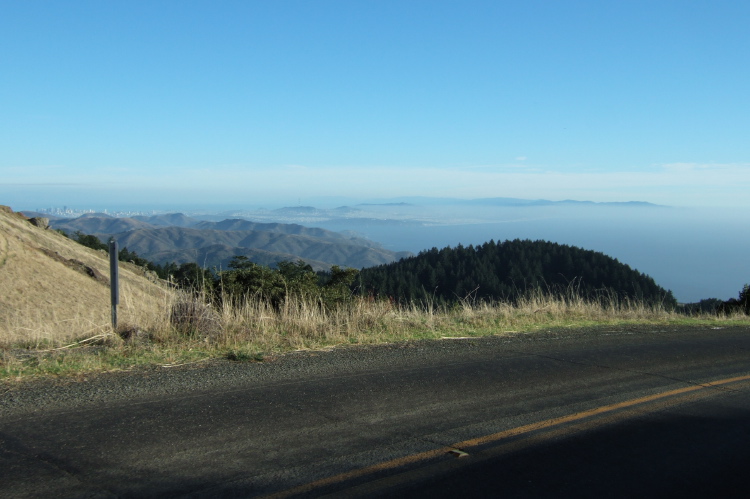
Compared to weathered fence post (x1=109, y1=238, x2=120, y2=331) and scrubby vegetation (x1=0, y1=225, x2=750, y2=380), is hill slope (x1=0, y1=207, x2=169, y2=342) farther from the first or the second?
weathered fence post (x1=109, y1=238, x2=120, y2=331)

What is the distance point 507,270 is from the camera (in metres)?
63.5

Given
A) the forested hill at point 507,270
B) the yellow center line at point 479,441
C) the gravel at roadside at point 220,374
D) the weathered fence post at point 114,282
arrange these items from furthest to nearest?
the forested hill at point 507,270 < the weathered fence post at point 114,282 < the gravel at roadside at point 220,374 < the yellow center line at point 479,441

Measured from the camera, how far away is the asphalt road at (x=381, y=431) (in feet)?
13.2

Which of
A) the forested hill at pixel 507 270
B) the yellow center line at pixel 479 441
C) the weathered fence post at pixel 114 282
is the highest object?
the weathered fence post at pixel 114 282

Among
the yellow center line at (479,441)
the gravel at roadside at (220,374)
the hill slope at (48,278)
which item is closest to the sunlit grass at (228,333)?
the gravel at roadside at (220,374)

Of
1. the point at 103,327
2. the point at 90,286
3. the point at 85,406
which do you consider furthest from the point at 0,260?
the point at 85,406

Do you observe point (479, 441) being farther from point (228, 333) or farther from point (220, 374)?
point (228, 333)

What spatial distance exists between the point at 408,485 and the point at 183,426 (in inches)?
85.3

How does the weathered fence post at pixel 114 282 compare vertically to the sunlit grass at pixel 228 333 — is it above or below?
above

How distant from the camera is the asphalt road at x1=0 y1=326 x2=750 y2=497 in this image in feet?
13.2

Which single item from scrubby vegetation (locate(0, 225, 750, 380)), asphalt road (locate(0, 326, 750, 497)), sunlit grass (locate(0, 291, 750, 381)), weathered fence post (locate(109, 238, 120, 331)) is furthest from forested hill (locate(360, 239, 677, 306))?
asphalt road (locate(0, 326, 750, 497))

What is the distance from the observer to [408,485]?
4.00 meters

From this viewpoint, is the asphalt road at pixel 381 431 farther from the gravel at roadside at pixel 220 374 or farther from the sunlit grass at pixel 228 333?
the sunlit grass at pixel 228 333

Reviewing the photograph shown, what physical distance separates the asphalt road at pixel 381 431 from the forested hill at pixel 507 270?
42.4m
